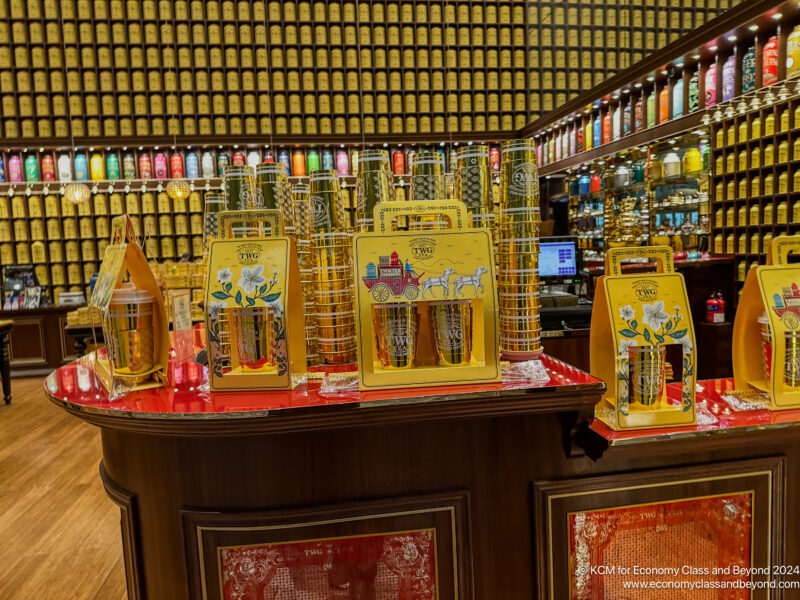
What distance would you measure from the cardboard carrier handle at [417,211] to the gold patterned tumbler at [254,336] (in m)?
0.31

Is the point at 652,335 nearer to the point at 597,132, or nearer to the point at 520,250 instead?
the point at 520,250

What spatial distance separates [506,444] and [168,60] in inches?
304

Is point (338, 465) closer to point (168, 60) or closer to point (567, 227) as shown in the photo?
point (567, 227)

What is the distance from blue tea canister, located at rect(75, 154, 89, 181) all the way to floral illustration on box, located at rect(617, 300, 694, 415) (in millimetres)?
7684

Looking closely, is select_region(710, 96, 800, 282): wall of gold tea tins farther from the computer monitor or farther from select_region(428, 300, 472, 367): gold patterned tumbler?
select_region(428, 300, 472, 367): gold patterned tumbler

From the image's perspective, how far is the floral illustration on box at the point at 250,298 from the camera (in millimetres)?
1235

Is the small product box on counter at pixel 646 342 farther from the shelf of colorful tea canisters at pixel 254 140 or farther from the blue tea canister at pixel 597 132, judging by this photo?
the shelf of colorful tea canisters at pixel 254 140

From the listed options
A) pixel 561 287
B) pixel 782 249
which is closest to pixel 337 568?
pixel 782 249

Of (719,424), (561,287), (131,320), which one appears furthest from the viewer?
(561,287)

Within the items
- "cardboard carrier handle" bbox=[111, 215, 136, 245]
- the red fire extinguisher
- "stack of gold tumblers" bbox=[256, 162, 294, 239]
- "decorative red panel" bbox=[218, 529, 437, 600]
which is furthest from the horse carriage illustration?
the red fire extinguisher

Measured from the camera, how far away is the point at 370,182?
1435 millimetres

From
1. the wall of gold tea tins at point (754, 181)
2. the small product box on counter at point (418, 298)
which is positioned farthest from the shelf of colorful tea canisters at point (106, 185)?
the small product box on counter at point (418, 298)

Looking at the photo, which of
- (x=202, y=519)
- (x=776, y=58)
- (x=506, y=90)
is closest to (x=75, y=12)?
(x=506, y=90)

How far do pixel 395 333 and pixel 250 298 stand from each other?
12.6 inches
